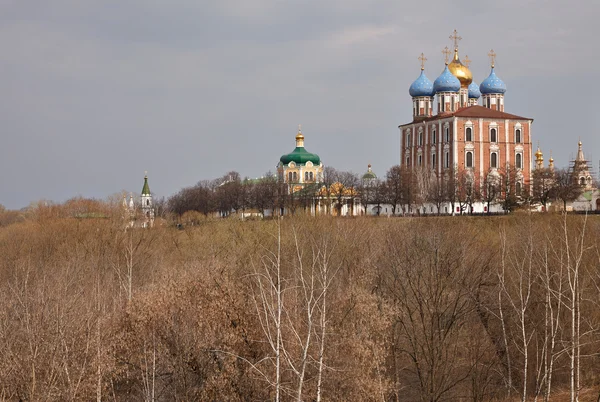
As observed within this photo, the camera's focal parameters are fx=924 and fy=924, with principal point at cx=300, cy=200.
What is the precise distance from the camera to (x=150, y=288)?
2100 centimetres

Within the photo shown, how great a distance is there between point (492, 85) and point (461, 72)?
9.58 feet

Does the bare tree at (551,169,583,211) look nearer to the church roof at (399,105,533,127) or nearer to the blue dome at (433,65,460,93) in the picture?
the church roof at (399,105,533,127)

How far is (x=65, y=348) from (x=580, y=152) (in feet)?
183

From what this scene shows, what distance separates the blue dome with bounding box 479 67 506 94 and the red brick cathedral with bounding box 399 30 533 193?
1.96 metres

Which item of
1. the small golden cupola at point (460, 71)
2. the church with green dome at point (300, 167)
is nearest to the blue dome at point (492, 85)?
the small golden cupola at point (460, 71)

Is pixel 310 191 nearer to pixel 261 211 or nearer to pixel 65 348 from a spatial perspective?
pixel 261 211

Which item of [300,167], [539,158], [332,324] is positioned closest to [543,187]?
[539,158]

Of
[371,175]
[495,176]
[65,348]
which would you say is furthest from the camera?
[371,175]

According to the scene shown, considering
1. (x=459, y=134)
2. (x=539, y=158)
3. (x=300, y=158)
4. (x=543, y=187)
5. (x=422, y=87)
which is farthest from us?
(x=300, y=158)

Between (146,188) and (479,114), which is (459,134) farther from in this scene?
(146,188)

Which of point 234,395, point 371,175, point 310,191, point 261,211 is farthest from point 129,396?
point 371,175

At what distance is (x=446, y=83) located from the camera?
63.2 metres

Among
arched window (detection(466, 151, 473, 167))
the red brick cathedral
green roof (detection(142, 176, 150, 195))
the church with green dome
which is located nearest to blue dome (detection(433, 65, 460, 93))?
the red brick cathedral

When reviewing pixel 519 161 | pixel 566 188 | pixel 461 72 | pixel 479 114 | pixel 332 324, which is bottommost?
pixel 332 324
